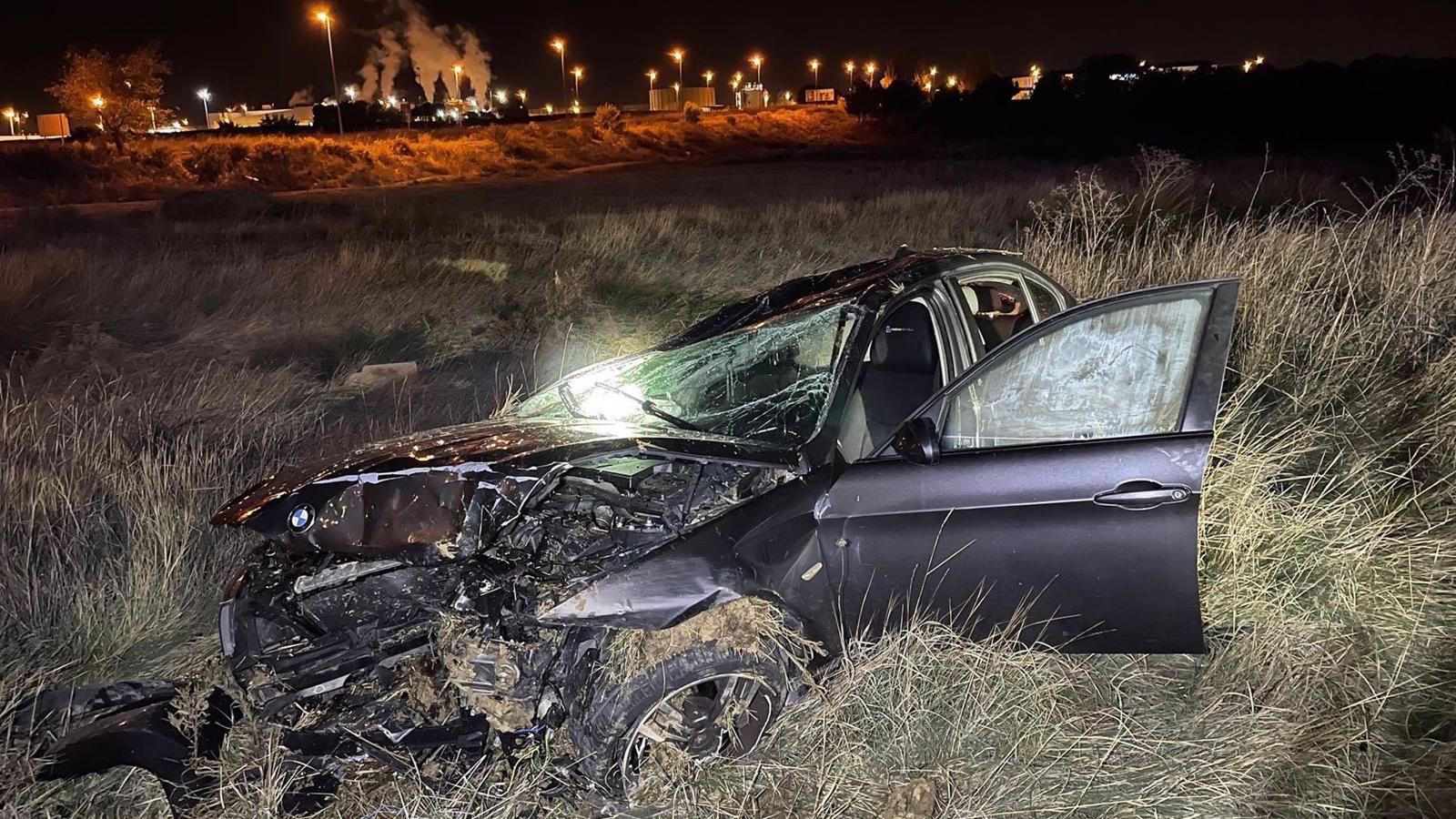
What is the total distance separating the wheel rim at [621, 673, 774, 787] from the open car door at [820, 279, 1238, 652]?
41cm

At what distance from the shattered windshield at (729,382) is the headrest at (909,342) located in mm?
226

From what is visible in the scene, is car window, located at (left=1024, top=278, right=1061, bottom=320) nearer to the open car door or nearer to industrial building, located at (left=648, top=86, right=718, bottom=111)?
the open car door

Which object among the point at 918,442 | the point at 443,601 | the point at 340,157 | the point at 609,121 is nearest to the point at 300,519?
the point at 443,601

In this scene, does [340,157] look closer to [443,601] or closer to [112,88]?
[112,88]

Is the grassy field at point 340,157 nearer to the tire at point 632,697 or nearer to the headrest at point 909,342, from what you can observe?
the headrest at point 909,342

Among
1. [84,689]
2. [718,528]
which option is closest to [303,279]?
[84,689]

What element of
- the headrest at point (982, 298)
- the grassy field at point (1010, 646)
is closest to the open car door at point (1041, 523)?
the grassy field at point (1010, 646)

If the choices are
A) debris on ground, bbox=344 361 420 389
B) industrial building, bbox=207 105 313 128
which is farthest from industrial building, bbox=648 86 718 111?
debris on ground, bbox=344 361 420 389

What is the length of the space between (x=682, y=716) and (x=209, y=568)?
2683 millimetres

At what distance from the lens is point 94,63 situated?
5359 cm

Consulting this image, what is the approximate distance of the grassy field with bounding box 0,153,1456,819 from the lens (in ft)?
8.99

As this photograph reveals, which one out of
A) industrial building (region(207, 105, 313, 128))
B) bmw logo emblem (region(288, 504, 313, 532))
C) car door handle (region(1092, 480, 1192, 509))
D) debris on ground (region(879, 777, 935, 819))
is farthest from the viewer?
industrial building (region(207, 105, 313, 128))

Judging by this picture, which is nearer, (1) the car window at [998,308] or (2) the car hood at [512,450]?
(2) the car hood at [512,450]

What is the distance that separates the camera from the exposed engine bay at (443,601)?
9.02 feet
